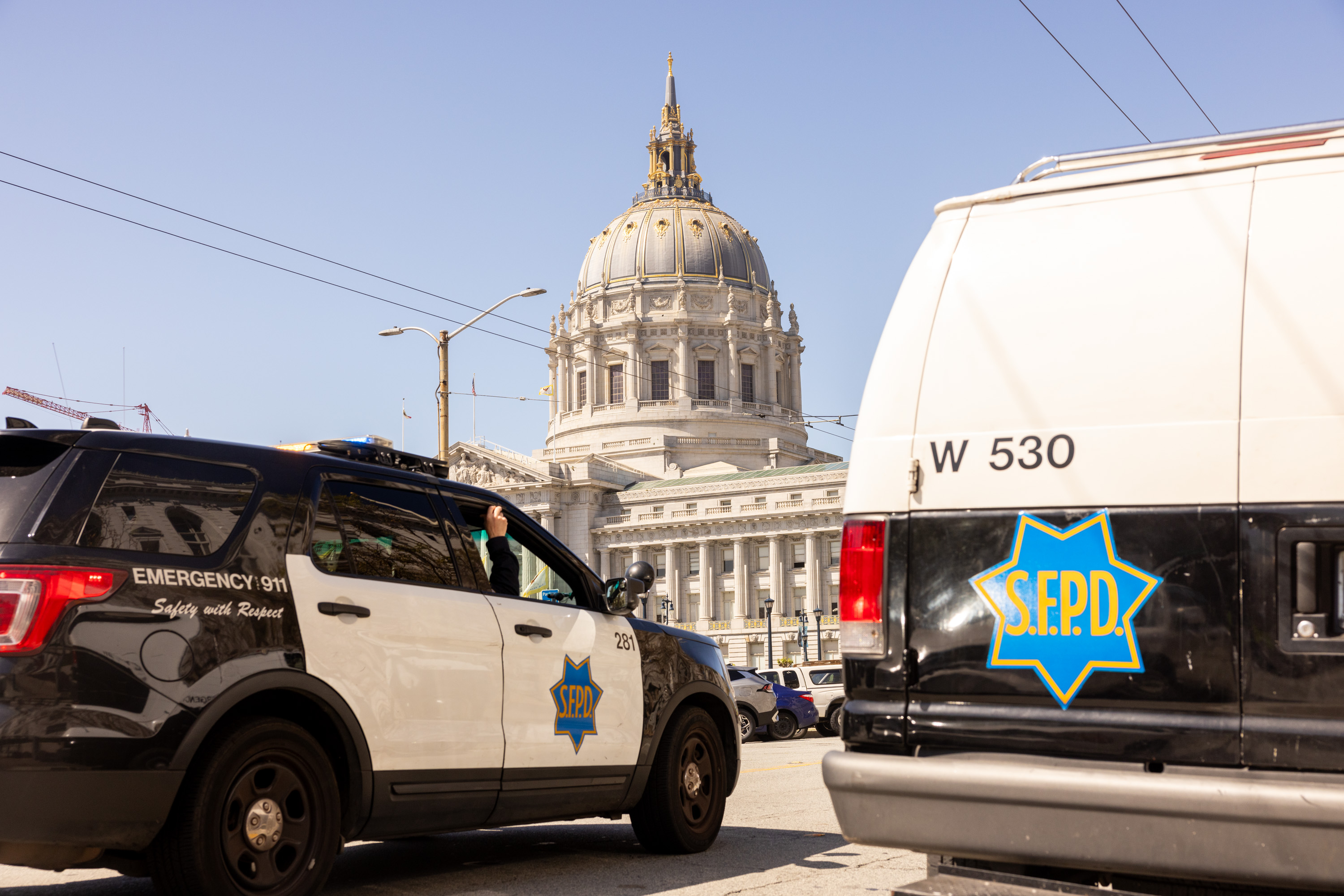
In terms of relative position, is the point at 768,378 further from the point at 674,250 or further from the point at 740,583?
the point at 740,583

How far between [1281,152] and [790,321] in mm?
119111

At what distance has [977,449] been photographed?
15.3ft

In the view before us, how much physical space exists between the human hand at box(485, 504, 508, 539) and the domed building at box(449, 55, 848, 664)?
75.2m

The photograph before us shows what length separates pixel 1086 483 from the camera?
4.46 m

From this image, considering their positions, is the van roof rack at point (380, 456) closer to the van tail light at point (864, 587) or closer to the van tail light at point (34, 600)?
the van tail light at point (34, 600)

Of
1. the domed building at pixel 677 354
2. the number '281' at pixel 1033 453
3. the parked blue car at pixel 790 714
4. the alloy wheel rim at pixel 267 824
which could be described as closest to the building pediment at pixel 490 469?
the domed building at pixel 677 354

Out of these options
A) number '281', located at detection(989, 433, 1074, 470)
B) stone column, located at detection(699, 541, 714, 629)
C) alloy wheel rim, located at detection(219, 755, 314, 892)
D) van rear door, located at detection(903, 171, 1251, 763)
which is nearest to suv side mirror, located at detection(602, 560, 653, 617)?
alloy wheel rim, located at detection(219, 755, 314, 892)

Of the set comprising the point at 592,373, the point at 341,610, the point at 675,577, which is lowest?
the point at 675,577

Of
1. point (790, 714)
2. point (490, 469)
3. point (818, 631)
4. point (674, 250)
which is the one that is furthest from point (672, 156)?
point (790, 714)

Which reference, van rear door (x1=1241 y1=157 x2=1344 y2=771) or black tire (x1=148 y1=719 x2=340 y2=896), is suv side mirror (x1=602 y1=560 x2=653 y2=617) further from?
van rear door (x1=1241 y1=157 x2=1344 y2=771)

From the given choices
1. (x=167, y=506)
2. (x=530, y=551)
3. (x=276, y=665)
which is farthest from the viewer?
(x=530, y=551)

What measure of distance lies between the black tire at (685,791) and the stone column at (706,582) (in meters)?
87.3

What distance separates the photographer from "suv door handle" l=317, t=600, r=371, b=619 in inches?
245

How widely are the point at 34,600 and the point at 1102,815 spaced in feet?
12.7
